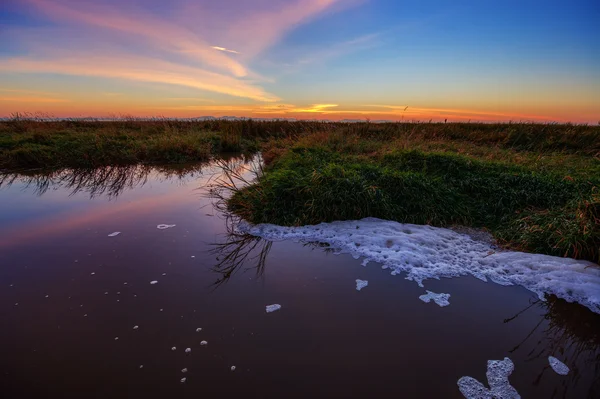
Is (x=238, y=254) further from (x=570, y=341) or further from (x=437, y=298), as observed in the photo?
(x=570, y=341)

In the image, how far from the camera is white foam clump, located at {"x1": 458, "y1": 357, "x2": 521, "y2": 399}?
2076 millimetres

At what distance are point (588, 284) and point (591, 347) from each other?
1073mm

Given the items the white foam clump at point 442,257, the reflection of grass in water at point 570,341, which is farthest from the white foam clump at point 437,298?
the reflection of grass in water at point 570,341

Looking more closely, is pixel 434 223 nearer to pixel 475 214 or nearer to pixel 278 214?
pixel 475 214

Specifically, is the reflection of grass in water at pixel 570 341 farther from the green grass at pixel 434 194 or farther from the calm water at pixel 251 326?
the green grass at pixel 434 194

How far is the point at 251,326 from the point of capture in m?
2.74

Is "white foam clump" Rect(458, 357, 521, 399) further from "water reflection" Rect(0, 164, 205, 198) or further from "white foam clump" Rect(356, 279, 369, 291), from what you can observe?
"water reflection" Rect(0, 164, 205, 198)

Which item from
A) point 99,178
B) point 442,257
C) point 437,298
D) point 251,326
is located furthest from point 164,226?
point 99,178

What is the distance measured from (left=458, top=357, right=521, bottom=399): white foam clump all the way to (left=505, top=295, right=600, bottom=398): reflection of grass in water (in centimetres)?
22

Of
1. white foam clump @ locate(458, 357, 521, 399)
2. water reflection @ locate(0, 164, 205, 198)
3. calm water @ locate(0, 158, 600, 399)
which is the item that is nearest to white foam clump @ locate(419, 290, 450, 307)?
calm water @ locate(0, 158, 600, 399)

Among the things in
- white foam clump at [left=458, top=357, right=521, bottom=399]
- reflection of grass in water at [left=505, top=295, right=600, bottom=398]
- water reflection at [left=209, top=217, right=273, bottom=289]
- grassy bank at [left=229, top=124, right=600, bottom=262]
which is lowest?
water reflection at [left=209, top=217, right=273, bottom=289]

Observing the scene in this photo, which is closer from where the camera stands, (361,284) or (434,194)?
(361,284)

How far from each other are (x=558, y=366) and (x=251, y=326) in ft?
8.73

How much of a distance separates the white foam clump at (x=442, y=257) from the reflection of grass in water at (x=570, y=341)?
0.67 ft
